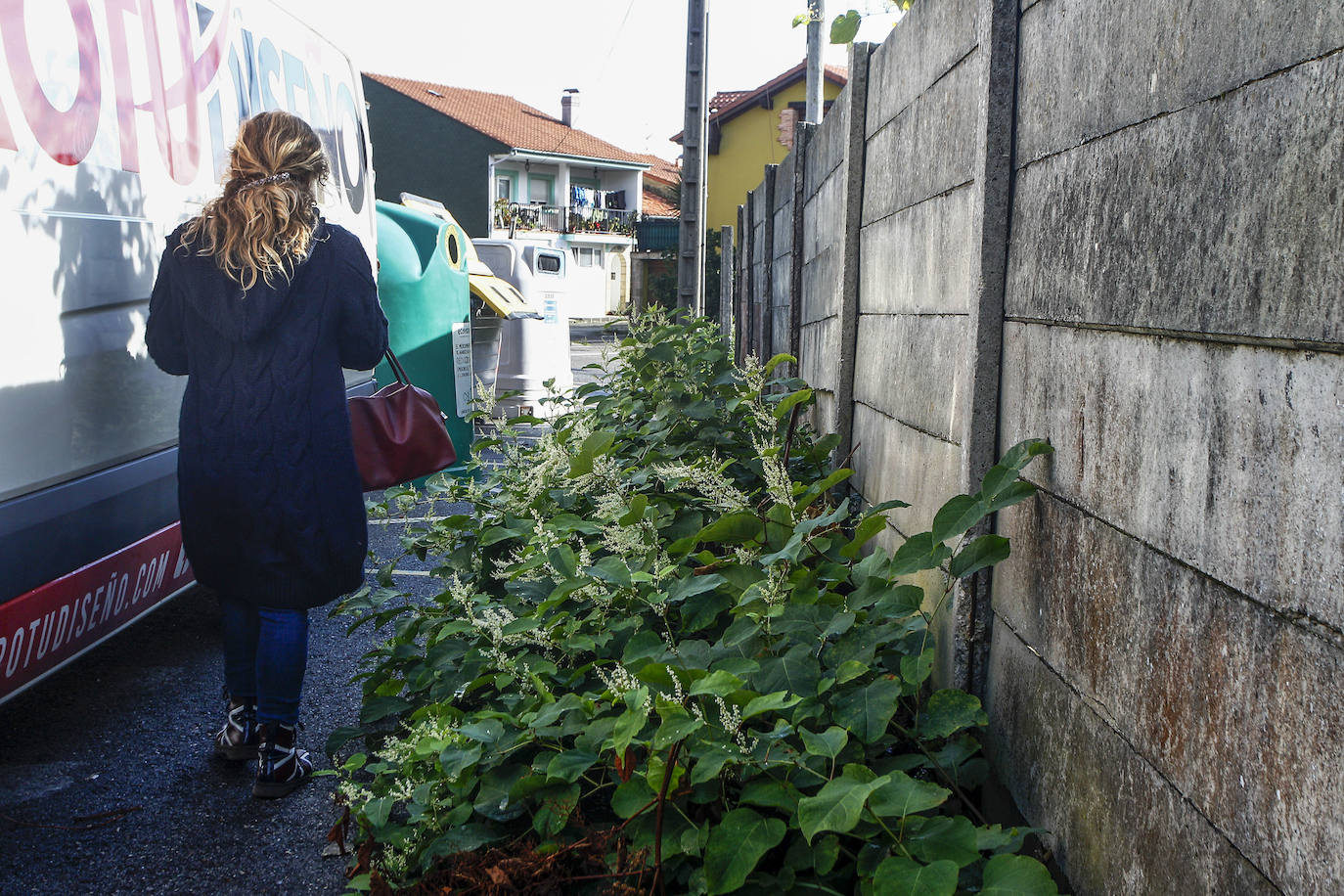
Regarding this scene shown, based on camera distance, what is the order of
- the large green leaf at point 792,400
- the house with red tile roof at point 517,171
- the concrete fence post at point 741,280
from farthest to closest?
the house with red tile roof at point 517,171 < the concrete fence post at point 741,280 < the large green leaf at point 792,400

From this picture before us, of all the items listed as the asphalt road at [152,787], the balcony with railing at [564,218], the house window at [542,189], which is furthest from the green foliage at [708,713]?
the house window at [542,189]

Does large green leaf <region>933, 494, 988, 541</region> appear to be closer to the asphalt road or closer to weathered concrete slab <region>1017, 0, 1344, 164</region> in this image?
weathered concrete slab <region>1017, 0, 1344, 164</region>

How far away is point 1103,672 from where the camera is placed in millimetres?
1342

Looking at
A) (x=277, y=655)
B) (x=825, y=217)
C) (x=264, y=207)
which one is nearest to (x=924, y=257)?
(x=825, y=217)

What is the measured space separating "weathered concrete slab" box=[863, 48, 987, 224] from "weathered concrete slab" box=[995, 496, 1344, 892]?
80cm

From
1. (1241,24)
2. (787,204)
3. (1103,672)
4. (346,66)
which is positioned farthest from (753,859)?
(346,66)

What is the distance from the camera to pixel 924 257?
230 centimetres

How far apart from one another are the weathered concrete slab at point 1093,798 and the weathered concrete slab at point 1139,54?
29.9 inches

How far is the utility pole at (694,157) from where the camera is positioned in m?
12.7

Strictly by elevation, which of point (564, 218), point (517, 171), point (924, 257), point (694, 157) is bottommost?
point (924, 257)

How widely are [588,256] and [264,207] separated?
46.2 meters

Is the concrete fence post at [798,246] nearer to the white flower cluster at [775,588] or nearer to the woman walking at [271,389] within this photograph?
the woman walking at [271,389]

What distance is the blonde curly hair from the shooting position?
2951mm

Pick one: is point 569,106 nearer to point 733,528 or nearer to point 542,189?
point 542,189
